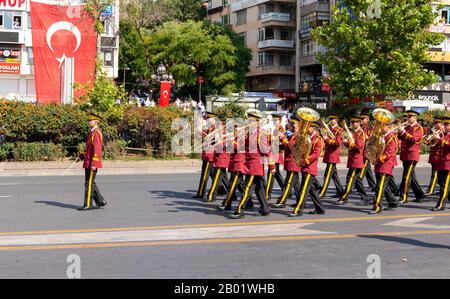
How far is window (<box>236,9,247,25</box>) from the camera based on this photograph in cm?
7238

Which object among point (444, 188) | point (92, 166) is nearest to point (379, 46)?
point (444, 188)

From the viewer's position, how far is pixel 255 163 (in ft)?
40.8

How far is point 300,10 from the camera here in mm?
64875

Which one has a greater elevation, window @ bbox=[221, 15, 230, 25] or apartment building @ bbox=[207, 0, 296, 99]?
window @ bbox=[221, 15, 230, 25]

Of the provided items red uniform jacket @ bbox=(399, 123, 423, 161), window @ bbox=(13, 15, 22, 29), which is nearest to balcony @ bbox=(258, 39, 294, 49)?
window @ bbox=(13, 15, 22, 29)

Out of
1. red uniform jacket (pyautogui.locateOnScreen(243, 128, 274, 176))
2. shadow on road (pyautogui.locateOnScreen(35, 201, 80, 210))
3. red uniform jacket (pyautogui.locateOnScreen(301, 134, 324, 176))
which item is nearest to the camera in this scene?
red uniform jacket (pyautogui.locateOnScreen(243, 128, 274, 176))

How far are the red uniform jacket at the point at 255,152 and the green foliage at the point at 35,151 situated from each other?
11999 millimetres

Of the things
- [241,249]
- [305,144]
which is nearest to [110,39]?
[305,144]

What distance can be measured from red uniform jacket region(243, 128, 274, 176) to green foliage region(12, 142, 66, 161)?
11999 mm

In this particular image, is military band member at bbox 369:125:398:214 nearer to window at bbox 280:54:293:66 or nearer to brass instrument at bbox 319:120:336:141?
brass instrument at bbox 319:120:336:141

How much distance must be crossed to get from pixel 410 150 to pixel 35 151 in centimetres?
1278

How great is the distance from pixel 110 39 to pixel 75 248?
153 ft

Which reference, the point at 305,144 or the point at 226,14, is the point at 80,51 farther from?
the point at 226,14

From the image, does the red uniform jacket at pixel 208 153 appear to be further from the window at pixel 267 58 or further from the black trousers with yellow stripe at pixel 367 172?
the window at pixel 267 58
